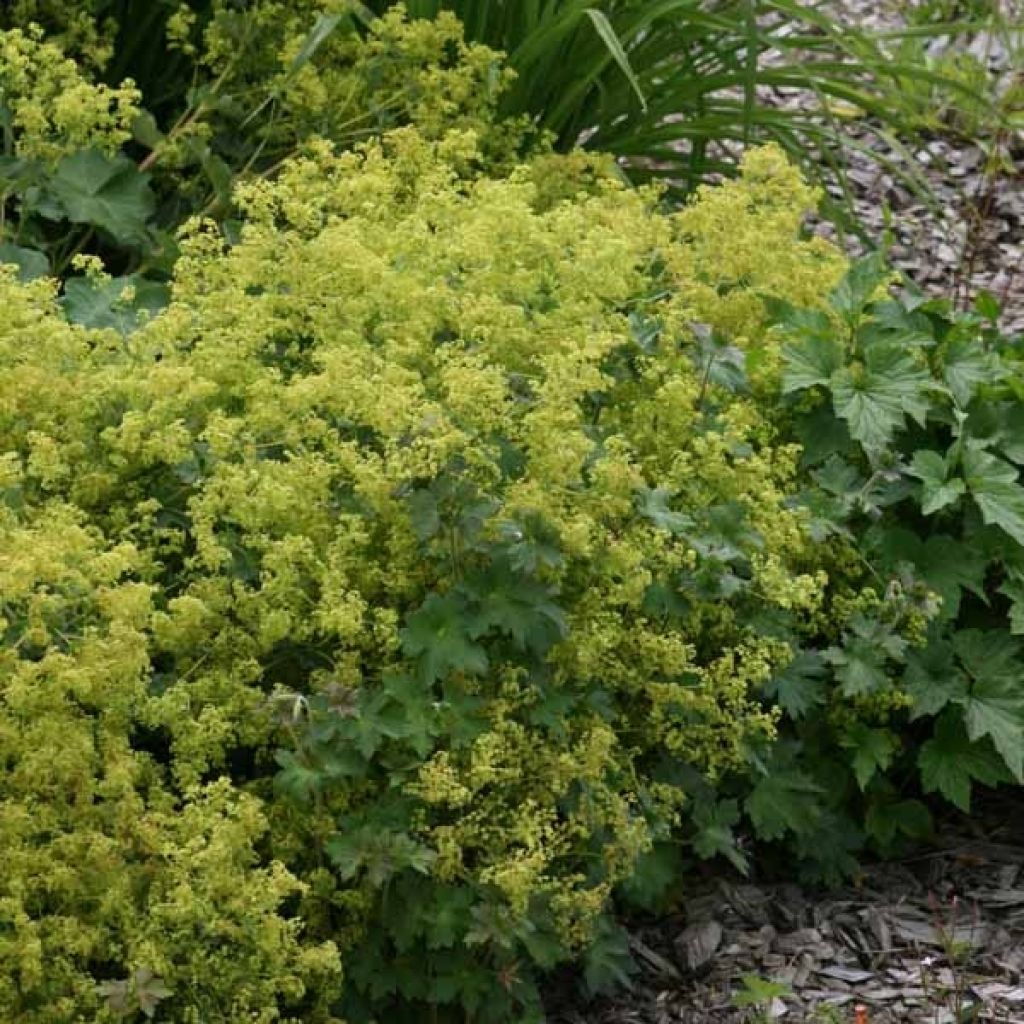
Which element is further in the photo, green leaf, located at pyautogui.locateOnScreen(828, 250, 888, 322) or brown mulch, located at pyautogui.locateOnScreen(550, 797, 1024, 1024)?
green leaf, located at pyautogui.locateOnScreen(828, 250, 888, 322)

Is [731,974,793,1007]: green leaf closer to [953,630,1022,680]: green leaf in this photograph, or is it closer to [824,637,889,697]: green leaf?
[824,637,889,697]: green leaf

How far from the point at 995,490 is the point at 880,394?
236 mm

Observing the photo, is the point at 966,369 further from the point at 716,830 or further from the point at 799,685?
the point at 716,830

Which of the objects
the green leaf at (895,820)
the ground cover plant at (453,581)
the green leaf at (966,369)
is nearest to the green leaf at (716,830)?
the ground cover plant at (453,581)

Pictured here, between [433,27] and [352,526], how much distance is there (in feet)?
5.83

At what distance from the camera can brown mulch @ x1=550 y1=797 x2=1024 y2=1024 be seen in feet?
9.77

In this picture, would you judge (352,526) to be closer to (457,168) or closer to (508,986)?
(508,986)

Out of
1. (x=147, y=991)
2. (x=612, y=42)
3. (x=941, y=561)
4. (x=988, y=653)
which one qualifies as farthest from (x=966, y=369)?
(x=147, y=991)

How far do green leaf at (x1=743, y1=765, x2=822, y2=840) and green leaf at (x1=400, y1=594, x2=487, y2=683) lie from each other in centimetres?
69

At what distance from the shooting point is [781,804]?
3.13 meters

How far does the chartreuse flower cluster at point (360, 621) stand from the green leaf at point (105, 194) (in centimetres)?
62

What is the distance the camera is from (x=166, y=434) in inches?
107

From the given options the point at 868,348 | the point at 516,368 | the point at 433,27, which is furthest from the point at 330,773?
the point at 433,27

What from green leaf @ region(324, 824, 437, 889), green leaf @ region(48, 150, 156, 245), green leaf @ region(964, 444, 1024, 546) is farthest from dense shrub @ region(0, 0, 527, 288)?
green leaf @ region(324, 824, 437, 889)
